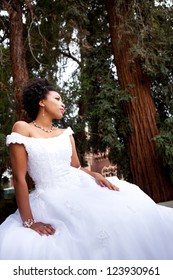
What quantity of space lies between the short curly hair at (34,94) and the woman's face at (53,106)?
3 cm

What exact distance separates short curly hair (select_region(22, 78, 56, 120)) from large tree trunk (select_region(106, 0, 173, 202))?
460cm

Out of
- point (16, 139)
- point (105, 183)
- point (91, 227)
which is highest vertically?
point (16, 139)

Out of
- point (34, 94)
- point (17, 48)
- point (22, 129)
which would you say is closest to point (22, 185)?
point (22, 129)

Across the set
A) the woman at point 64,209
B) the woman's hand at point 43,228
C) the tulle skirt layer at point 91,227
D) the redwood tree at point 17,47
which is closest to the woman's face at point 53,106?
the woman at point 64,209

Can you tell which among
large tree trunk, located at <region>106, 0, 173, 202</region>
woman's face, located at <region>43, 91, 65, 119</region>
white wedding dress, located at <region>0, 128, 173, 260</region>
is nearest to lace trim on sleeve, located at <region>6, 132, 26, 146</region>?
white wedding dress, located at <region>0, 128, 173, 260</region>

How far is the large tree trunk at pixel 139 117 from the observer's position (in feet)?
21.0

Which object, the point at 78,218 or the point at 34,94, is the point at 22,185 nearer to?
the point at 78,218

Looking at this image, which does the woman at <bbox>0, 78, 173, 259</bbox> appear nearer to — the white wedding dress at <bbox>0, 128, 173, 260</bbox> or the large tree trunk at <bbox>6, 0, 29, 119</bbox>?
the white wedding dress at <bbox>0, 128, 173, 260</bbox>

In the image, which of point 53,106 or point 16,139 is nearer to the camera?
point 16,139

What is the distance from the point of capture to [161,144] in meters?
6.20

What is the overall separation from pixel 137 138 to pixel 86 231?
529 cm

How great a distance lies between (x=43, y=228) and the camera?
4.97ft

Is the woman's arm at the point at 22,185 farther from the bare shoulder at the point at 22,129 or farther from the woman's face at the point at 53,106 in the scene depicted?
the woman's face at the point at 53,106

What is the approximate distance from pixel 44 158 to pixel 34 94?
0.41m
